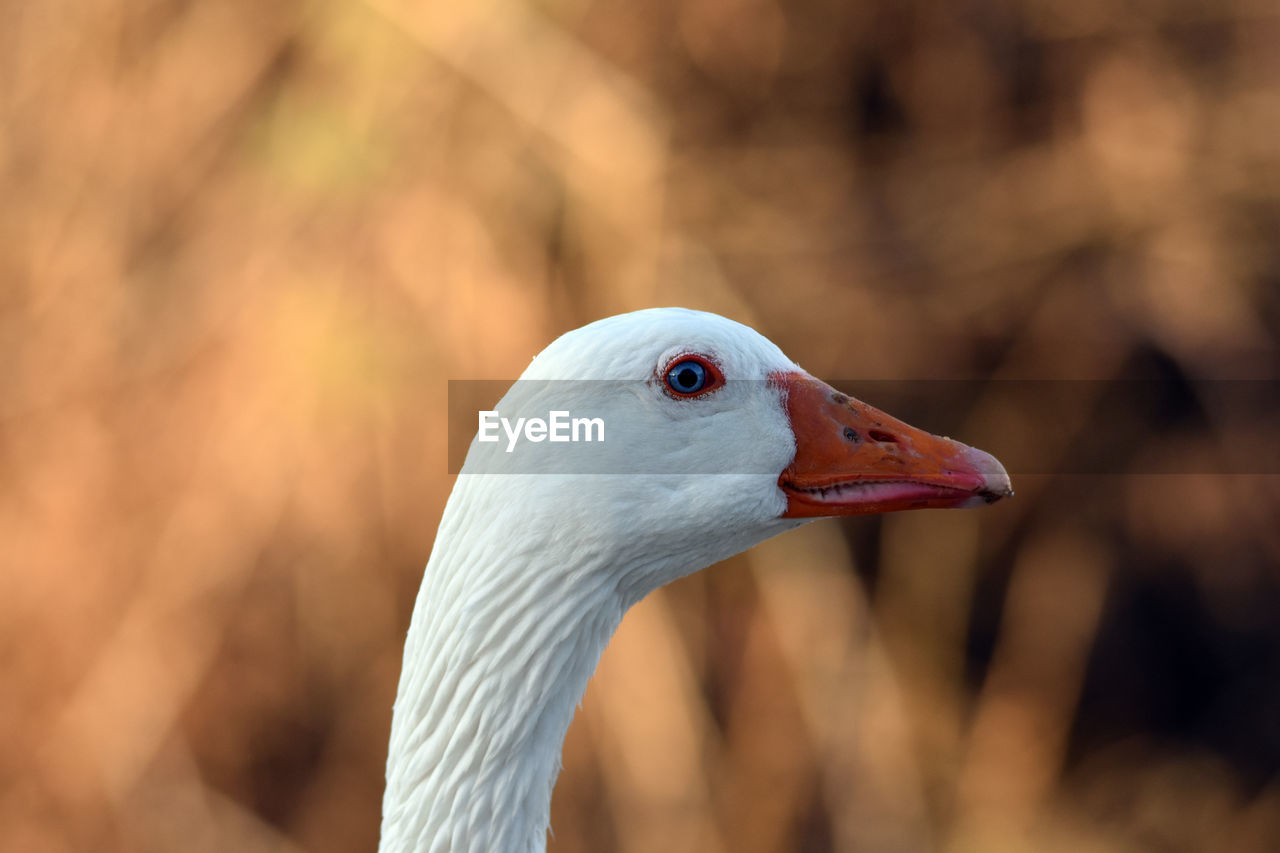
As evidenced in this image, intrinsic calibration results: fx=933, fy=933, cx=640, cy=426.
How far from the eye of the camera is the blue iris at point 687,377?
32.1 inches

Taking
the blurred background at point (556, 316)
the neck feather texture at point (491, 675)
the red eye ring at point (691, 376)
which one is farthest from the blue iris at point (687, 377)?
the blurred background at point (556, 316)

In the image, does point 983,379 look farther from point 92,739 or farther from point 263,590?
point 92,739

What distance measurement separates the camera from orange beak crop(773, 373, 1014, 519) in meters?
0.81

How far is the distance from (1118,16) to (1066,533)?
2.97ft

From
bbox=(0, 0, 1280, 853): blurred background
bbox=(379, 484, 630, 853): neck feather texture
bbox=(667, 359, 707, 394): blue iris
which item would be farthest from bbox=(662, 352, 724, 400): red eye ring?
bbox=(0, 0, 1280, 853): blurred background

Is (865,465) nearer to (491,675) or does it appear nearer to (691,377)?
(691,377)

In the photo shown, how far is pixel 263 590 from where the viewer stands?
1601 mm

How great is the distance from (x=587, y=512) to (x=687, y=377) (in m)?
0.15

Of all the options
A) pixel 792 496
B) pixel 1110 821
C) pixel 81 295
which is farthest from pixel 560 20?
pixel 1110 821

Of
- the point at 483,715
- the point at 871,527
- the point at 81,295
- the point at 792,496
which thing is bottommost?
the point at 483,715

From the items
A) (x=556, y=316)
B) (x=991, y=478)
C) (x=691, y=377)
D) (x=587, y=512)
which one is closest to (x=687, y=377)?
(x=691, y=377)

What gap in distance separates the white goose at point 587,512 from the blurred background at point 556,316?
30.1 inches

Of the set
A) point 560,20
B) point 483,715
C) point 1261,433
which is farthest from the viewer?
point 1261,433

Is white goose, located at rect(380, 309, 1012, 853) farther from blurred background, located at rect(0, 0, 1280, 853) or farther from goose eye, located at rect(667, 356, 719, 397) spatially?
blurred background, located at rect(0, 0, 1280, 853)
